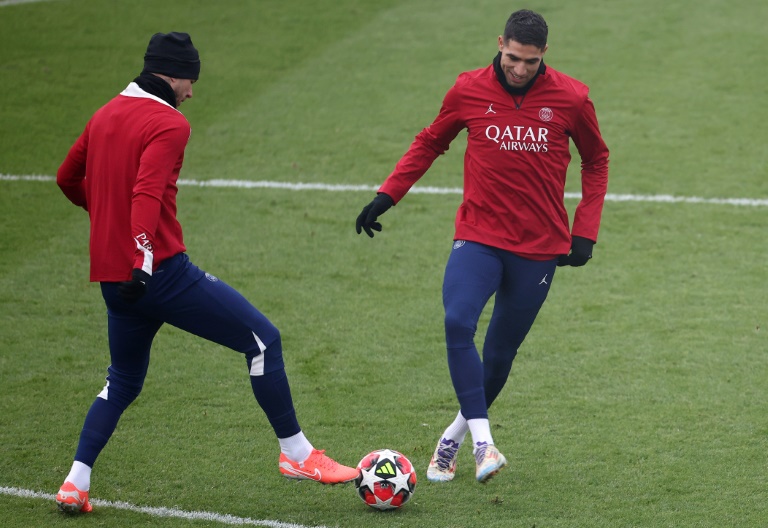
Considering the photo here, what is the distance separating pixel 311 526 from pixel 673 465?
2.01 m

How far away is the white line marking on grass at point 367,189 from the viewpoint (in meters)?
10.8

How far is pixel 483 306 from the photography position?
5.60 metres

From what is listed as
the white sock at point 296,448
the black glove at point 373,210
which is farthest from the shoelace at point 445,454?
the black glove at point 373,210

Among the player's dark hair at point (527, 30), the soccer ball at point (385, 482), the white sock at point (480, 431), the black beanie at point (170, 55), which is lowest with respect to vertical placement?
the soccer ball at point (385, 482)

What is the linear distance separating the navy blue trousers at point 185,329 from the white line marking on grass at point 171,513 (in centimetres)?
28

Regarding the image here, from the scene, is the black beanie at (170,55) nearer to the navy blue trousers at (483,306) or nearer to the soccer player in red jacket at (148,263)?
the soccer player in red jacket at (148,263)

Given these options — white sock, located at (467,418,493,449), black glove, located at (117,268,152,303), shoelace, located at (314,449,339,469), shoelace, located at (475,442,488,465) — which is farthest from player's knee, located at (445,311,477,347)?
black glove, located at (117,268,152,303)

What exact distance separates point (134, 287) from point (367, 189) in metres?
6.23

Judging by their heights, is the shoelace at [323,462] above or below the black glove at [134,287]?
below

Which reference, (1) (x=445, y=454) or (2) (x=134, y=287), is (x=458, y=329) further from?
(2) (x=134, y=287)

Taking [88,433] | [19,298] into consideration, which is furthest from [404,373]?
[19,298]

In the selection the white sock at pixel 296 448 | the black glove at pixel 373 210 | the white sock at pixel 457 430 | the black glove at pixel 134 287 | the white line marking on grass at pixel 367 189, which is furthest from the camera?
the white line marking on grass at pixel 367 189

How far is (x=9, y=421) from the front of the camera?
22.2ft

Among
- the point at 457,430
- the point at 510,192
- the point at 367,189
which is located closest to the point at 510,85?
the point at 510,192
